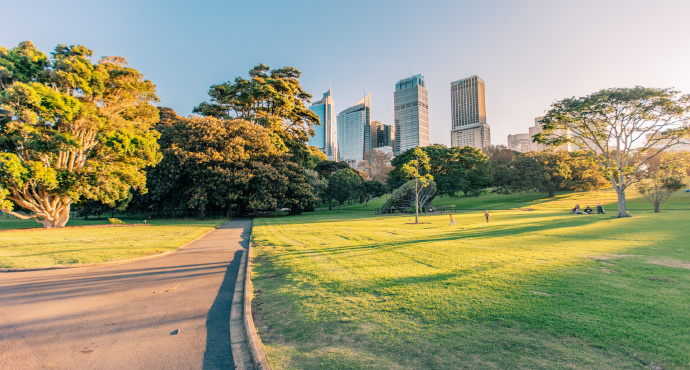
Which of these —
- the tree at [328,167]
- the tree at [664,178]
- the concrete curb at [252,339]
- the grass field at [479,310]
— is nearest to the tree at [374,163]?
the tree at [328,167]

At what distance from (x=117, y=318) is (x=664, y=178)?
125ft

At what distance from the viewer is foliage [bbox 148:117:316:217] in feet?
99.9

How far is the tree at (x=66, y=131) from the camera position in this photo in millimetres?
17000

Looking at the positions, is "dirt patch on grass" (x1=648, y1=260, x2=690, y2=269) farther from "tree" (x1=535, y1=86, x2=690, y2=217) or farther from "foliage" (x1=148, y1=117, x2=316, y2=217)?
"foliage" (x1=148, y1=117, x2=316, y2=217)

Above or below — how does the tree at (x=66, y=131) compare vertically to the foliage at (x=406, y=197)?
above

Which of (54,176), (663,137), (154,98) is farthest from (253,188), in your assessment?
(663,137)

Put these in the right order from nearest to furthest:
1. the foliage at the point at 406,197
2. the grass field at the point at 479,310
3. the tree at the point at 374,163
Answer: the grass field at the point at 479,310
the foliage at the point at 406,197
the tree at the point at 374,163

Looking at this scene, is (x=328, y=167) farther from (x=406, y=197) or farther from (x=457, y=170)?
(x=457, y=170)

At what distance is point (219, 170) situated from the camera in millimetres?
30328

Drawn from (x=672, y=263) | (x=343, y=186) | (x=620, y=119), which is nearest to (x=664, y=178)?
(x=620, y=119)

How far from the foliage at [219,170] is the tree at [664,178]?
31.9 metres

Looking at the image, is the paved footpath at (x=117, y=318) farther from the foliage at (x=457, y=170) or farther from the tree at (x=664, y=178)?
the foliage at (x=457, y=170)

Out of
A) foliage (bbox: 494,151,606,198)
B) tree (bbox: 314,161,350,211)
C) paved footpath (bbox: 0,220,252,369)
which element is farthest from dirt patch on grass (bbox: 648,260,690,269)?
foliage (bbox: 494,151,606,198)

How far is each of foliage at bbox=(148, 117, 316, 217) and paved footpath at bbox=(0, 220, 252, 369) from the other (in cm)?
2338
